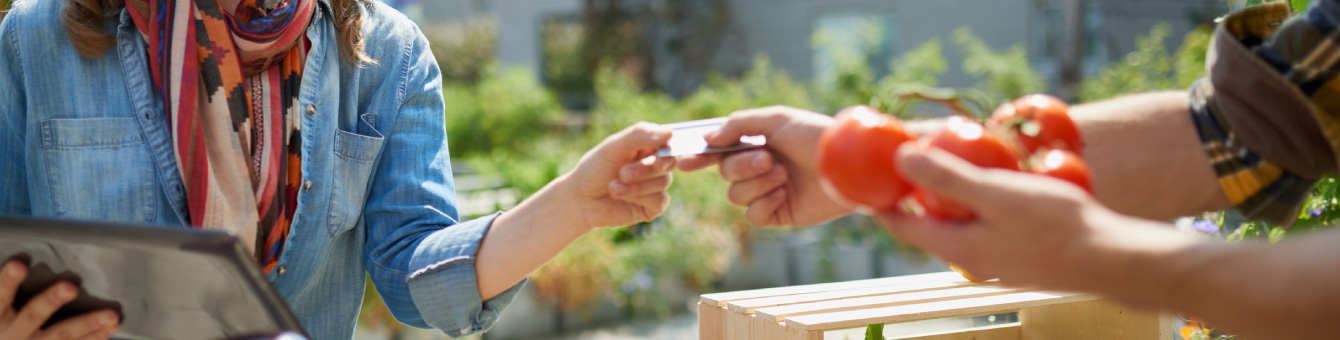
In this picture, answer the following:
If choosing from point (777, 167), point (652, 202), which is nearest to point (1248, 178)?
point (777, 167)

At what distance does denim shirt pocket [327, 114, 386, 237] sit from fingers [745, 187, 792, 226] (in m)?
0.71

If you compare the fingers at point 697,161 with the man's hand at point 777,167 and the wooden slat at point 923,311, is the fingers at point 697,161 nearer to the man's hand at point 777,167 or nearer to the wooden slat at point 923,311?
the man's hand at point 777,167

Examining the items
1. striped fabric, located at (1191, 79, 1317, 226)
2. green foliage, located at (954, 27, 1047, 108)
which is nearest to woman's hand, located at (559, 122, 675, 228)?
striped fabric, located at (1191, 79, 1317, 226)

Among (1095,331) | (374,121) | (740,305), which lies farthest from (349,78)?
(1095,331)

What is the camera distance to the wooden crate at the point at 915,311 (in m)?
1.81

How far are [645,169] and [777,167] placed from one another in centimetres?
21

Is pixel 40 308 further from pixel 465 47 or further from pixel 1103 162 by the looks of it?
pixel 465 47

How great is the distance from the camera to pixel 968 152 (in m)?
0.92

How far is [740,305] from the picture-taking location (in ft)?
6.45

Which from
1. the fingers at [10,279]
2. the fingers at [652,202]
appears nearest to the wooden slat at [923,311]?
the fingers at [652,202]

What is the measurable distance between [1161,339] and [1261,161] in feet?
3.89

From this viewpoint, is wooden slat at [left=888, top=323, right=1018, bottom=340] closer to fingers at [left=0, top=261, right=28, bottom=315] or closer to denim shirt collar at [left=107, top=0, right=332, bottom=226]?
denim shirt collar at [left=107, top=0, right=332, bottom=226]

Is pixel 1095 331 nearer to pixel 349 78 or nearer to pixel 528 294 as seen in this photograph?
pixel 349 78

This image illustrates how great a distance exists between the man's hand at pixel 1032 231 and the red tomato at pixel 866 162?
0.21 feet
